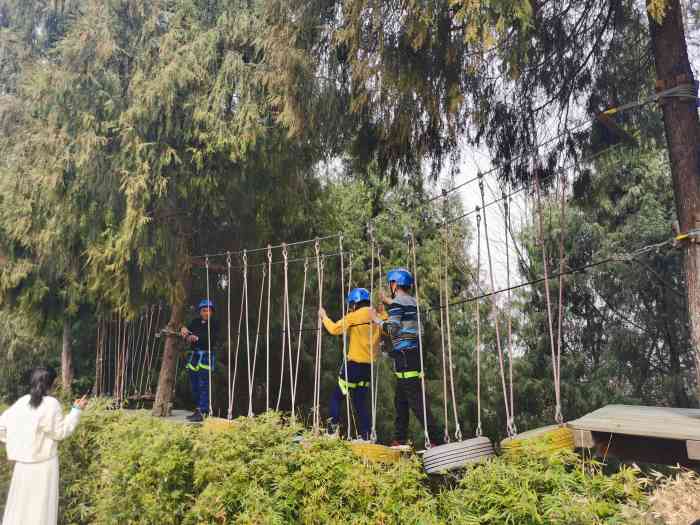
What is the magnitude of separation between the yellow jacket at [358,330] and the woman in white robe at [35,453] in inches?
79.2

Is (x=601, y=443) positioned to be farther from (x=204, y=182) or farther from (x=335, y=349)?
(x=335, y=349)

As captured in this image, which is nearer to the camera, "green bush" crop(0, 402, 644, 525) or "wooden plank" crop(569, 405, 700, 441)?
"green bush" crop(0, 402, 644, 525)

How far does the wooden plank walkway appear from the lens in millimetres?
3668

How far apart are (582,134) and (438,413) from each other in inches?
254

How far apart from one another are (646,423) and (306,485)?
2.22 metres

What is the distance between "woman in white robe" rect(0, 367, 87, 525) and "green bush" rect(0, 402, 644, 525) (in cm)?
39

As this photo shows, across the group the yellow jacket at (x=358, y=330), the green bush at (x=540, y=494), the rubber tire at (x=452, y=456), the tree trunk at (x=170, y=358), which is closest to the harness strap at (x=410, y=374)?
the yellow jacket at (x=358, y=330)

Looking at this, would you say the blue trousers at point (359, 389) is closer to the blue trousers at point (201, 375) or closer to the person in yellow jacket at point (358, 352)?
the person in yellow jacket at point (358, 352)

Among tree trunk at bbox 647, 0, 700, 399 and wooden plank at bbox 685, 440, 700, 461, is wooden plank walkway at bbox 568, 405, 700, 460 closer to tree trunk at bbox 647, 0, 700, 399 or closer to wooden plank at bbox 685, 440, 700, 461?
wooden plank at bbox 685, 440, 700, 461

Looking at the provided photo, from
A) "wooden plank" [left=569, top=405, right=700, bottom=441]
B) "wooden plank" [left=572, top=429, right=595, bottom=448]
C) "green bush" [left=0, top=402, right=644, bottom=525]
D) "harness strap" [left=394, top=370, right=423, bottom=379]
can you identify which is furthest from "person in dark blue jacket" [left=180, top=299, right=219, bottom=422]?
"wooden plank" [left=572, top=429, right=595, bottom=448]

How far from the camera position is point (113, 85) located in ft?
23.9

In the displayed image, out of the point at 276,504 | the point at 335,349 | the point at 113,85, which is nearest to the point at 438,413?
the point at 335,349

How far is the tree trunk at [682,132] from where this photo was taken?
4.52 m

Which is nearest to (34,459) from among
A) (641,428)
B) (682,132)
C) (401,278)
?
(401,278)
